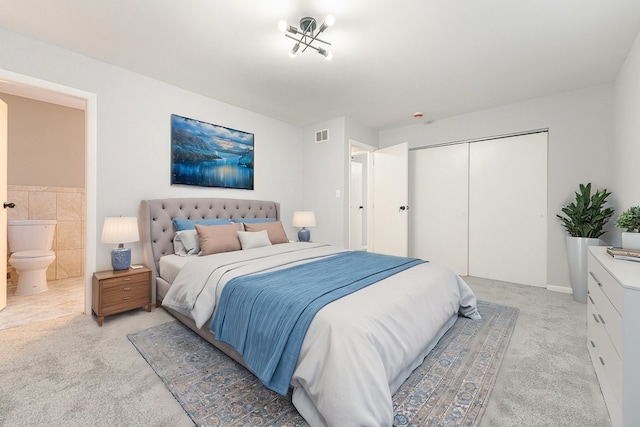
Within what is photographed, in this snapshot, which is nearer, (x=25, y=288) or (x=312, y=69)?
(x=312, y=69)

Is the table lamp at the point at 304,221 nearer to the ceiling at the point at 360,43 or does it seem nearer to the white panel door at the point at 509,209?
the ceiling at the point at 360,43

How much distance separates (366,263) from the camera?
245 centimetres

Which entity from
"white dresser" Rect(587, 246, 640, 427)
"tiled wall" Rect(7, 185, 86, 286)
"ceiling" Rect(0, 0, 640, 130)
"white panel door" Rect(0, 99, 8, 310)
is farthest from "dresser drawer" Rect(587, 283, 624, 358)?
"tiled wall" Rect(7, 185, 86, 286)

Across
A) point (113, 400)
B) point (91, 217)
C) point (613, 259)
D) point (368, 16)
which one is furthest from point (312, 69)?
point (113, 400)

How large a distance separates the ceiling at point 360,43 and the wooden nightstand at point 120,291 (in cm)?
205

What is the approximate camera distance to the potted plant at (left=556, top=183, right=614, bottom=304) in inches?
118

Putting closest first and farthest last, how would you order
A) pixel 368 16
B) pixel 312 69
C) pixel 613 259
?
pixel 613 259 → pixel 368 16 → pixel 312 69

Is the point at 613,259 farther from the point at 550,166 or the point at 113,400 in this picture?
the point at 113,400

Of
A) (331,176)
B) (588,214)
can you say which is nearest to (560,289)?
(588,214)

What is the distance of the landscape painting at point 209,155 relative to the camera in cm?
330

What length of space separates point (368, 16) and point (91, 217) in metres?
3.04

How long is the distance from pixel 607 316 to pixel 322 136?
387cm

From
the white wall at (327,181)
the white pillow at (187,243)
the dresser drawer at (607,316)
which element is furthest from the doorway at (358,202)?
the dresser drawer at (607,316)

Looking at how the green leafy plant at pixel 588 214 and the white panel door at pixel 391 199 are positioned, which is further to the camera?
the white panel door at pixel 391 199
